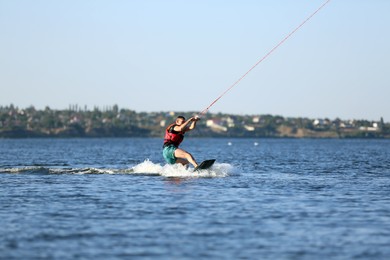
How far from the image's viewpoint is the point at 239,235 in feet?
51.6

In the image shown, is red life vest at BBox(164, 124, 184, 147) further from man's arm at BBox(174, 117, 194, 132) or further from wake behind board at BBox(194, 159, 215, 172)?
wake behind board at BBox(194, 159, 215, 172)

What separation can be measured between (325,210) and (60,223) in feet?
21.8

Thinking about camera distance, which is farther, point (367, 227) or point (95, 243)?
point (367, 227)

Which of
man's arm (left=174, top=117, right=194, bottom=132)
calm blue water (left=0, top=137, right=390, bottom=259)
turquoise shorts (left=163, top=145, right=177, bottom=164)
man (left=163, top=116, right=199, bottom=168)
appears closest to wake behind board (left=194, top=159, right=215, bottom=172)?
man (left=163, top=116, right=199, bottom=168)

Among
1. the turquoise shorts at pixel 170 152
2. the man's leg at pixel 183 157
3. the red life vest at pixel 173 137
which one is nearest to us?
the man's leg at pixel 183 157

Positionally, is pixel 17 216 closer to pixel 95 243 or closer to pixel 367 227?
pixel 95 243

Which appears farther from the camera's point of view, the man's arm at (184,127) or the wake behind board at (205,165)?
the wake behind board at (205,165)

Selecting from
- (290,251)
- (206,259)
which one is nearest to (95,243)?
(206,259)

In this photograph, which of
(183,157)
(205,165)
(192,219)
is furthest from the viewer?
(183,157)

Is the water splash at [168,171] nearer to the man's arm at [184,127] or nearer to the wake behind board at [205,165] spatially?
the wake behind board at [205,165]

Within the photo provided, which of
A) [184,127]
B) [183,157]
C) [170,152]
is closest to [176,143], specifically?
[170,152]

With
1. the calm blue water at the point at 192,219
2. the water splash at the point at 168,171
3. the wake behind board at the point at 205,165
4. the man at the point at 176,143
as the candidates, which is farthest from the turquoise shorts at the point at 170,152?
the calm blue water at the point at 192,219

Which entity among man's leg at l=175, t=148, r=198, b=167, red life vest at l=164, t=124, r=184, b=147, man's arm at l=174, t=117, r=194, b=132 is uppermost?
man's arm at l=174, t=117, r=194, b=132

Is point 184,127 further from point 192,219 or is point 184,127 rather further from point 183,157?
point 192,219
